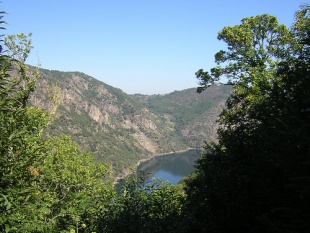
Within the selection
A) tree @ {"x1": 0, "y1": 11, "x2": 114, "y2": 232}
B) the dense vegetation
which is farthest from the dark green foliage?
tree @ {"x1": 0, "y1": 11, "x2": 114, "y2": 232}

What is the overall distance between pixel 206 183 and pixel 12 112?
362 inches

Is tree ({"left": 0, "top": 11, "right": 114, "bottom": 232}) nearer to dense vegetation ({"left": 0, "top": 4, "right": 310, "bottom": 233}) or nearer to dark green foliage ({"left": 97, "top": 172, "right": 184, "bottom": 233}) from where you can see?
dense vegetation ({"left": 0, "top": 4, "right": 310, "bottom": 233})

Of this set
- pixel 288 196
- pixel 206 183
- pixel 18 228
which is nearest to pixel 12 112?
pixel 18 228

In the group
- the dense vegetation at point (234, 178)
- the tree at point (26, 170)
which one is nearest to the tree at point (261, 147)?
the dense vegetation at point (234, 178)

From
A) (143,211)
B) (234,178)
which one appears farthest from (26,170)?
(234,178)

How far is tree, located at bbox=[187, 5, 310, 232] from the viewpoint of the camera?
8172mm

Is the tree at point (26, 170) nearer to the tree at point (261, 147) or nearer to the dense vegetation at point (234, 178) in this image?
the dense vegetation at point (234, 178)

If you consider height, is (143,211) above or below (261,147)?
below

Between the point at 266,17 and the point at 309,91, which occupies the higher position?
the point at 266,17

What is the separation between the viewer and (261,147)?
11.6 m

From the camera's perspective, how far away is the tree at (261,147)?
8.17 m

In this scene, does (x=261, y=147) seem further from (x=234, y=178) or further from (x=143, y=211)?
(x=143, y=211)

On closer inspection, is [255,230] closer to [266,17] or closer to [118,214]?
[118,214]

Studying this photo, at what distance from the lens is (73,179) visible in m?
22.9
